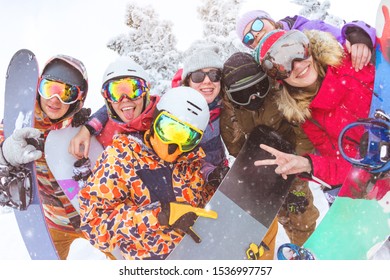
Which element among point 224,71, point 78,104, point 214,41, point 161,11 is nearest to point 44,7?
point 161,11

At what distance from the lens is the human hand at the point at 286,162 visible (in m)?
2.72

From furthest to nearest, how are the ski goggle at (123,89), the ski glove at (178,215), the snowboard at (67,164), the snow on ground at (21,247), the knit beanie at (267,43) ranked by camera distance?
the snow on ground at (21,247)
the snowboard at (67,164)
the ski goggle at (123,89)
the knit beanie at (267,43)
the ski glove at (178,215)

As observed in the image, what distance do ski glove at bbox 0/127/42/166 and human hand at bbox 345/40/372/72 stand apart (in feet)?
7.49

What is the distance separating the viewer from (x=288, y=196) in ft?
10.9

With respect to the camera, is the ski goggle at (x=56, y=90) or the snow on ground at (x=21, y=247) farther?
the snow on ground at (x=21, y=247)

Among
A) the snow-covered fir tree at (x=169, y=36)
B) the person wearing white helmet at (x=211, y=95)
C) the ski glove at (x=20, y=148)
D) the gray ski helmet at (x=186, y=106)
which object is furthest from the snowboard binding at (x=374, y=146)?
the snow-covered fir tree at (x=169, y=36)

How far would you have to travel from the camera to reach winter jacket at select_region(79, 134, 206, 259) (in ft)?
7.83

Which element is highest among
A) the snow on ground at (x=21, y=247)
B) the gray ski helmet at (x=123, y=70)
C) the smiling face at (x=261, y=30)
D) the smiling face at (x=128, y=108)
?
the smiling face at (x=261, y=30)

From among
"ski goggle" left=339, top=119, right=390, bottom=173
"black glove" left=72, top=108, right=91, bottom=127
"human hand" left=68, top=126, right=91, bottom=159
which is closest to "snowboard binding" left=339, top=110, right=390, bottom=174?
"ski goggle" left=339, top=119, right=390, bottom=173

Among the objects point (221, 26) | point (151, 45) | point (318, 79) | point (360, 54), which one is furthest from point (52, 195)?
point (221, 26)

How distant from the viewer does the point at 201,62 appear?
2979mm

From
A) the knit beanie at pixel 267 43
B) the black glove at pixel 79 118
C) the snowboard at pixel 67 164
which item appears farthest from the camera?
the black glove at pixel 79 118

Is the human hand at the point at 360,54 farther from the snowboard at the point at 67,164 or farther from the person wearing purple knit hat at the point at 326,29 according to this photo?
the snowboard at the point at 67,164

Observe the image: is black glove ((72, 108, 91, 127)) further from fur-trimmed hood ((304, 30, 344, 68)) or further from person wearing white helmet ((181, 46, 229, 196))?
fur-trimmed hood ((304, 30, 344, 68))
